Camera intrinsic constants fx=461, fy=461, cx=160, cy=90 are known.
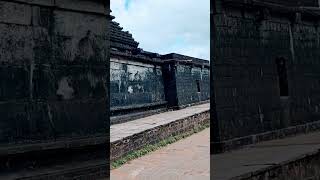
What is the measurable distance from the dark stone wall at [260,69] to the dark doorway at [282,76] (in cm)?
11

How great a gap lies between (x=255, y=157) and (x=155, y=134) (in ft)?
15.6

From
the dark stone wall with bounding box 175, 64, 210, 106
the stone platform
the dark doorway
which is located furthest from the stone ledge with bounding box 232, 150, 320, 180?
the dark stone wall with bounding box 175, 64, 210, 106

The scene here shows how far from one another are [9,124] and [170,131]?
776 centimetres

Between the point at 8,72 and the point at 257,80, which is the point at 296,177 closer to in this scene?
the point at 257,80

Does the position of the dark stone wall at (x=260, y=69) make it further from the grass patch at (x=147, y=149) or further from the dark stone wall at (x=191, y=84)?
the dark stone wall at (x=191, y=84)

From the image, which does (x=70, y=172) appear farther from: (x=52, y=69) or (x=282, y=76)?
(x=282, y=76)

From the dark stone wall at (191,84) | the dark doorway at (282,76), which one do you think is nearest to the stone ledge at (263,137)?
the dark doorway at (282,76)

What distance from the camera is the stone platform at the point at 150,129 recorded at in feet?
30.0

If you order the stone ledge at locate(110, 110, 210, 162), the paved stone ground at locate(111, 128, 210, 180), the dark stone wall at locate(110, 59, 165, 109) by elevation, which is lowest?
the paved stone ground at locate(111, 128, 210, 180)

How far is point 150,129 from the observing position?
1072cm

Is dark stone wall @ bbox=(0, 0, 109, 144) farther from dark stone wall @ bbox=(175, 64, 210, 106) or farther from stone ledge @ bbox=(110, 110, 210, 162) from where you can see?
dark stone wall @ bbox=(175, 64, 210, 106)

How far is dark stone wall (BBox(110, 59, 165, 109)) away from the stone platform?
0.53 metres

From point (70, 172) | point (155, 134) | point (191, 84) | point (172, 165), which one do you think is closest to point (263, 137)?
point (172, 165)

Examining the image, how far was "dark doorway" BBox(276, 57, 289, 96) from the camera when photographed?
956 centimetres
